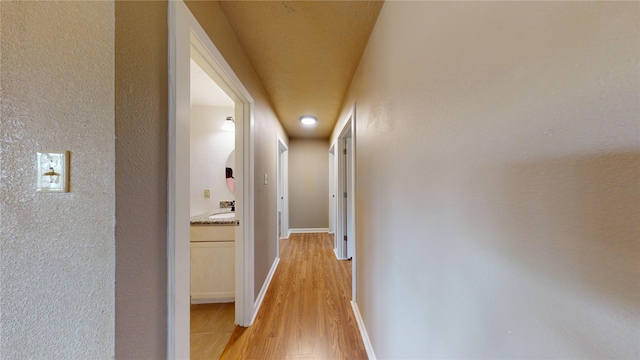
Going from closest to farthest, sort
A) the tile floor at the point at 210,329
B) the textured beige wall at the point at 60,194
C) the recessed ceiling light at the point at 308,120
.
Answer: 1. the textured beige wall at the point at 60,194
2. the tile floor at the point at 210,329
3. the recessed ceiling light at the point at 308,120

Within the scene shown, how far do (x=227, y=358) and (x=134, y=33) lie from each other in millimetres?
1805

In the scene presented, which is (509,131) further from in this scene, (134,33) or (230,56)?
(230,56)

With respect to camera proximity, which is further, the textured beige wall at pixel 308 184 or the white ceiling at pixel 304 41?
the textured beige wall at pixel 308 184

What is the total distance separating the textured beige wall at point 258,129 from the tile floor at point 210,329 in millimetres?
317

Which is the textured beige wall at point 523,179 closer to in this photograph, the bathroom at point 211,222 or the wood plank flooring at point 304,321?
the wood plank flooring at point 304,321

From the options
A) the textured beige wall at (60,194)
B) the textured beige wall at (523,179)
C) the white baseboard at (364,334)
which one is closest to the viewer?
the textured beige wall at (523,179)

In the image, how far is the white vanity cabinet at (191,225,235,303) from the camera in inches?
75.4

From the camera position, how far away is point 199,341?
1498 mm

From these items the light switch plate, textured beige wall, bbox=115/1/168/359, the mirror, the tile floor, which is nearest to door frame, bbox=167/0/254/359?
textured beige wall, bbox=115/1/168/359

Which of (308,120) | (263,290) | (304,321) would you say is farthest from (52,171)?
(308,120)

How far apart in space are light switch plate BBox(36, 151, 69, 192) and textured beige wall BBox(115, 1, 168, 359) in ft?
0.43

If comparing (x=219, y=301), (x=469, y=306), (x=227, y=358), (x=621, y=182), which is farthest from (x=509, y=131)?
(x=219, y=301)

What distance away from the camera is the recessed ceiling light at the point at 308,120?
3.11 m

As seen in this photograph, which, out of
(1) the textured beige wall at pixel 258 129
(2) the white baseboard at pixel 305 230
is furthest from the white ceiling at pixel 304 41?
(2) the white baseboard at pixel 305 230
